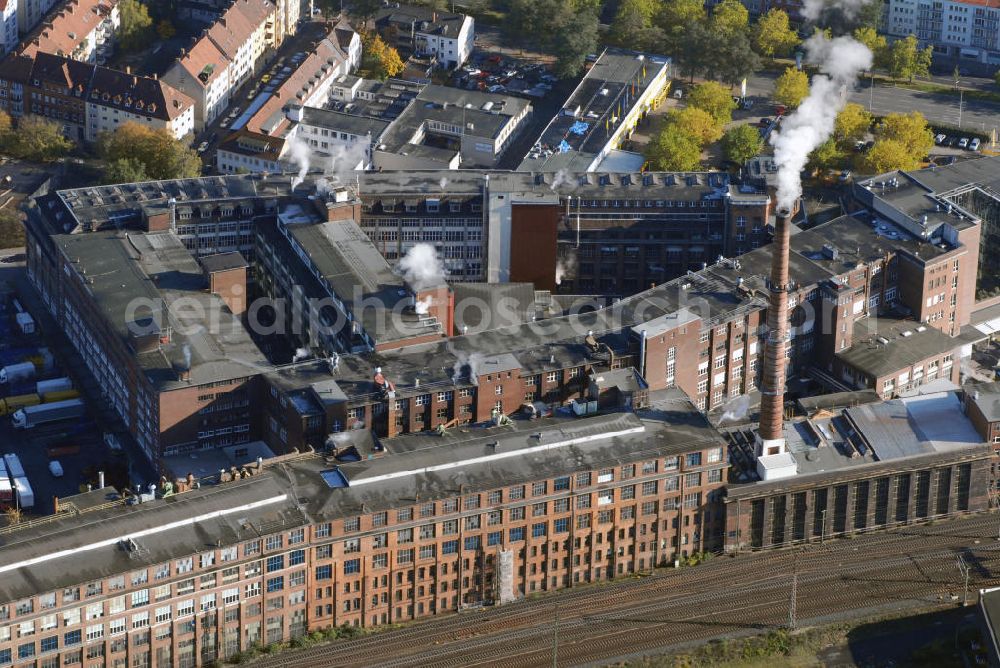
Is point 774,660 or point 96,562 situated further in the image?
point 774,660

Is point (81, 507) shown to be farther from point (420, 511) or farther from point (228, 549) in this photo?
point (420, 511)

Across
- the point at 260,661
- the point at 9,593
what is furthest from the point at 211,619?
the point at 9,593

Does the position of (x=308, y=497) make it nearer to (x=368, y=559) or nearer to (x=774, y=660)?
(x=368, y=559)

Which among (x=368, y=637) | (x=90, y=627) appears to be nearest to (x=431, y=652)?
(x=368, y=637)

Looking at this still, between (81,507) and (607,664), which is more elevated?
(81,507)

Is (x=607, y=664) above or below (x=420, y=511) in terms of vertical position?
below

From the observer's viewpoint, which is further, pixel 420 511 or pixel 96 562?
pixel 420 511

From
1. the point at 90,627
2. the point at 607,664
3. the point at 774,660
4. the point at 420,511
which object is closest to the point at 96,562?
the point at 90,627

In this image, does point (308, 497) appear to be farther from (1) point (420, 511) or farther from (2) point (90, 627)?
(2) point (90, 627)
